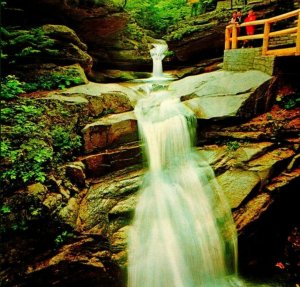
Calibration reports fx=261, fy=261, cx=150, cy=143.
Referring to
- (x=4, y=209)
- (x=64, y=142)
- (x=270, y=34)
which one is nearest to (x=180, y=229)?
(x=64, y=142)

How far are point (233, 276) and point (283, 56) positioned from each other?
265 inches

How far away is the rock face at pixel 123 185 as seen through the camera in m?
5.23

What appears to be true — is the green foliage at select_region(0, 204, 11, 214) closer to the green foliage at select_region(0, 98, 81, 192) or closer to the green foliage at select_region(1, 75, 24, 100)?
the green foliage at select_region(0, 98, 81, 192)

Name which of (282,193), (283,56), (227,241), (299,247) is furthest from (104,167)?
(283,56)

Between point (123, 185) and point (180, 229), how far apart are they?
1.73 meters

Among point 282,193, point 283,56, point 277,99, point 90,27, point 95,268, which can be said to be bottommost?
point 95,268

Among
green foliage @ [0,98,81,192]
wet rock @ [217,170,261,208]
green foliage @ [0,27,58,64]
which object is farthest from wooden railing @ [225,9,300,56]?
green foliage @ [0,98,81,192]

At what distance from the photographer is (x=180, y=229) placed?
6070 millimetres

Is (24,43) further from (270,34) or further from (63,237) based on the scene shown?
(270,34)

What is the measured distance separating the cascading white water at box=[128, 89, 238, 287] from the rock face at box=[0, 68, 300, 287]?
0.27 m

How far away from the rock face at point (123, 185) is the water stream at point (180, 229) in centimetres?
26

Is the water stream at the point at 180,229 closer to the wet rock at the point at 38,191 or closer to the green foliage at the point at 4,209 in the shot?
the wet rock at the point at 38,191

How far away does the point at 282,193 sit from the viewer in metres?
6.49

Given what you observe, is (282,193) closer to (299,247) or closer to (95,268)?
(299,247)
